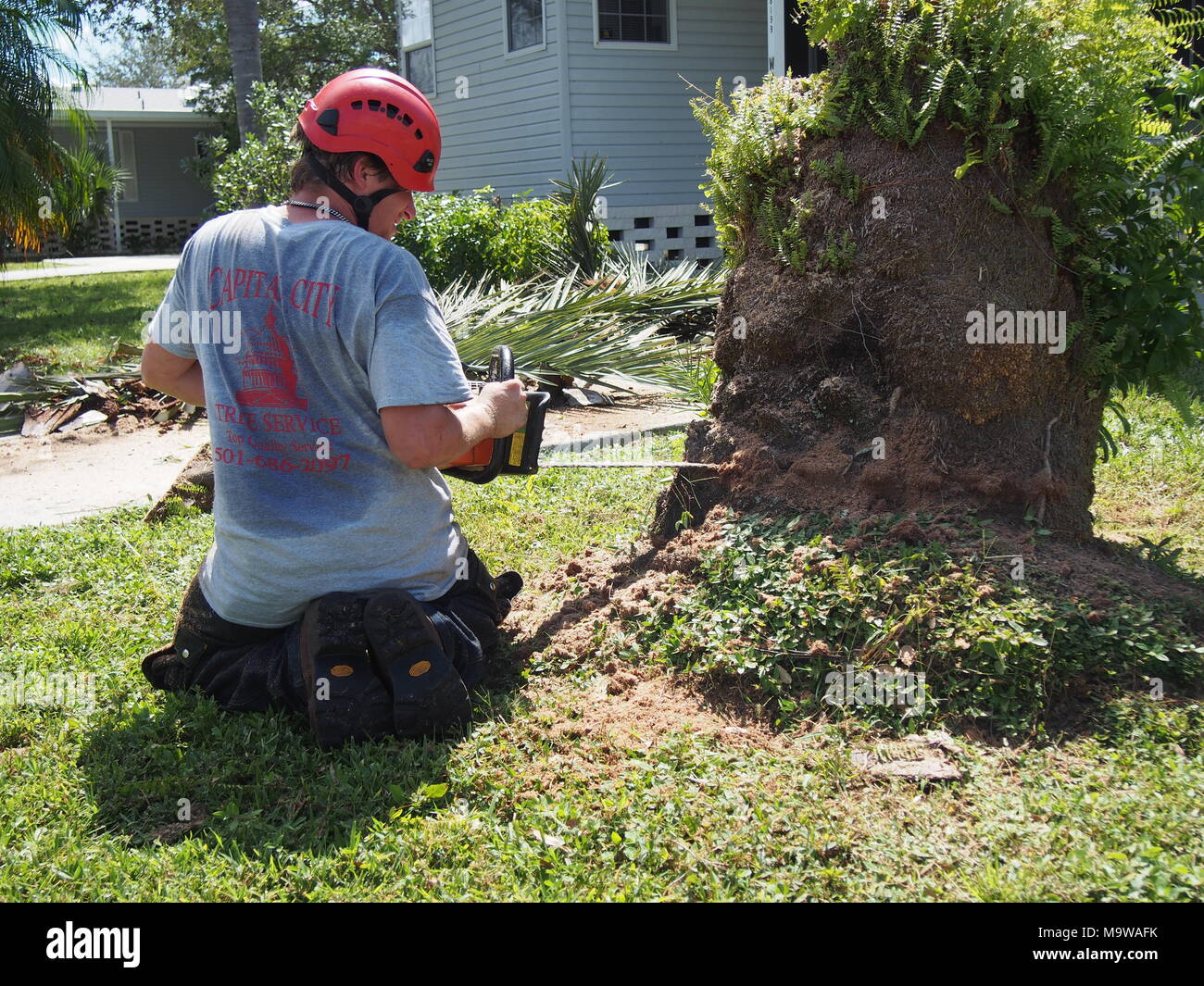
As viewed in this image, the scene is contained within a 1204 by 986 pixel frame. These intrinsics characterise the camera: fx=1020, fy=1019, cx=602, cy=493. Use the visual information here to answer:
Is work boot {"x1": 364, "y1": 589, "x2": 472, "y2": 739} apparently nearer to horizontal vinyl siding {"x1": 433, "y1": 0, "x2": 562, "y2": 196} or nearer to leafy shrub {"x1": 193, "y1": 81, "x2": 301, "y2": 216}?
leafy shrub {"x1": 193, "y1": 81, "x2": 301, "y2": 216}

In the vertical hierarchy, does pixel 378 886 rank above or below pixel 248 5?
below

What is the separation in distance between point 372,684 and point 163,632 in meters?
1.47

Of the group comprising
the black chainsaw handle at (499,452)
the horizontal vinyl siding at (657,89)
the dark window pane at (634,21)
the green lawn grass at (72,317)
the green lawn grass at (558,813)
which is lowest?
the green lawn grass at (558,813)

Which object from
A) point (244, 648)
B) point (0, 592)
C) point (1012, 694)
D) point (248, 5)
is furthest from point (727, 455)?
point (248, 5)

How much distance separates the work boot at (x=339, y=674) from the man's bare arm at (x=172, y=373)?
0.84 meters

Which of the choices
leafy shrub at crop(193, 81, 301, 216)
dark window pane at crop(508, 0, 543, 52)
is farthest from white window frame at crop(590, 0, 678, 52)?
leafy shrub at crop(193, 81, 301, 216)

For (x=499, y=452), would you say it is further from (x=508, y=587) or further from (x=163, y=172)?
(x=163, y=172)

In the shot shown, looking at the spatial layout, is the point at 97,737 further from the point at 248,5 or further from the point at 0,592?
the point at 248,5

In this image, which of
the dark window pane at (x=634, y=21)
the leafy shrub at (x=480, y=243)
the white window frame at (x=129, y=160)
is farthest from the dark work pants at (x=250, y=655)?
the white window frame at (x=129, y=160)

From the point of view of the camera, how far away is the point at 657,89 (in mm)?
14172

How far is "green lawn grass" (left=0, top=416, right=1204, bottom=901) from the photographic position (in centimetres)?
248

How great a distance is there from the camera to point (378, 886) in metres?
2.54

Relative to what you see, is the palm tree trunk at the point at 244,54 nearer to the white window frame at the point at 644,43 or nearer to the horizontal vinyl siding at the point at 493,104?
the horizontal vinyl siding at the point at 493,104

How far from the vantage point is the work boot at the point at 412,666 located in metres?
3.11
